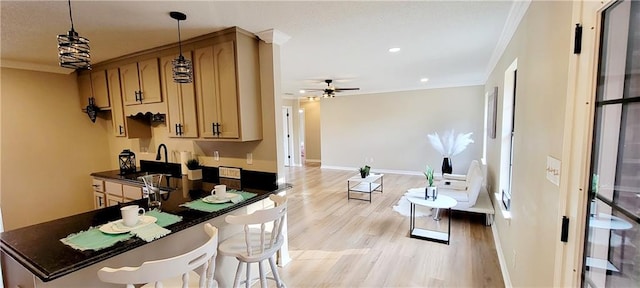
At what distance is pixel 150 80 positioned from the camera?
303 cm

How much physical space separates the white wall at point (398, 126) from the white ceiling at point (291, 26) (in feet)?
10.2

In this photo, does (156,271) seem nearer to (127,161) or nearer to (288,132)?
(127,161)

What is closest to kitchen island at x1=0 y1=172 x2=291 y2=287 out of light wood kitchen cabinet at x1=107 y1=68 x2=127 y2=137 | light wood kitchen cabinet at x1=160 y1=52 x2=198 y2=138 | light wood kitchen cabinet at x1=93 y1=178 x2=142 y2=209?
light wood kitchen cabinet at x1=160 y1=52 x2=198 y2=138

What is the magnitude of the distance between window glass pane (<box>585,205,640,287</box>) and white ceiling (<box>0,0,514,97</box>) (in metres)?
1.67

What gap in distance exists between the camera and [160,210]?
1915mm

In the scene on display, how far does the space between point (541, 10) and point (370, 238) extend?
279cm

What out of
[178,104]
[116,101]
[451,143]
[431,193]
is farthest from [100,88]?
[451,143]

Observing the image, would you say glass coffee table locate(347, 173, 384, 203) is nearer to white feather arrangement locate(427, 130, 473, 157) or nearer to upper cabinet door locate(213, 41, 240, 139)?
white feather arrangement locate(427, 130, 473, 157)

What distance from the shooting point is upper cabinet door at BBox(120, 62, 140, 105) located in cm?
317

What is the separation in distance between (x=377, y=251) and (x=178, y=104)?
108 inches

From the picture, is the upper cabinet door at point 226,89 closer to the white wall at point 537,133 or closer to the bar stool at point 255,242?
the bar stool at point 255,242

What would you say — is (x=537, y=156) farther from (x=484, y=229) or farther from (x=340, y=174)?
(x=340, y=174)

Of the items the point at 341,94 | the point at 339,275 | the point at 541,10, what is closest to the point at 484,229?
the point at 339,275

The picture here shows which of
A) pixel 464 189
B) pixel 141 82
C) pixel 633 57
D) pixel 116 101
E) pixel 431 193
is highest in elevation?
pixel 141 82
